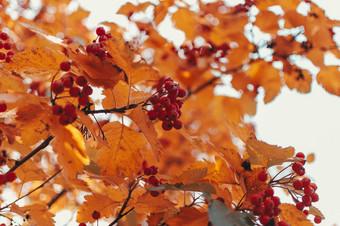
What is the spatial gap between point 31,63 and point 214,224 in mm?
1113

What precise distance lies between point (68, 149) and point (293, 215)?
3.92 feet

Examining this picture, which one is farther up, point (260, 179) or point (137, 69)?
point (137, 69)

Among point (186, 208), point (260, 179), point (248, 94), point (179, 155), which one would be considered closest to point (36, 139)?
point (186, 208)

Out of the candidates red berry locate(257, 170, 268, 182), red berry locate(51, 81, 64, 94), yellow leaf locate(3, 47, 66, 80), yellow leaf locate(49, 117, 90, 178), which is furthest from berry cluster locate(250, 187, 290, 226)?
yellow leaf locate(3, 47, 66, 80)

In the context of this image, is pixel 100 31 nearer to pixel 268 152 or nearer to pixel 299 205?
pixel 268 152

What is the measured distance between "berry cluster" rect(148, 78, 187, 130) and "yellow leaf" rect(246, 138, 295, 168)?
371mm

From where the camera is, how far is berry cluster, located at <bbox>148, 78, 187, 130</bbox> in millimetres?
1542

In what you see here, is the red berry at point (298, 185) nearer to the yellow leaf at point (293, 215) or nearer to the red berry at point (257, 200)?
the yellow leaf at point (293, 215)

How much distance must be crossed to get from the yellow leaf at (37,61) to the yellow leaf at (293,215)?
4.46ft

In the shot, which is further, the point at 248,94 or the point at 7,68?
the point at 248,94

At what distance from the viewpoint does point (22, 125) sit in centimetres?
148

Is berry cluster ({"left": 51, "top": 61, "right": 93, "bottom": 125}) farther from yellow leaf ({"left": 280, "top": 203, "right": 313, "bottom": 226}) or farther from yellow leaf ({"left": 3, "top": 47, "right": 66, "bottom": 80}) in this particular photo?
yellow leaf ({"left": 280, "top": 203, "right": 313, "bottom": 226})

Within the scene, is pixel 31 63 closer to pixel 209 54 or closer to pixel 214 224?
pixel 214 224

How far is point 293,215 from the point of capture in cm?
167
